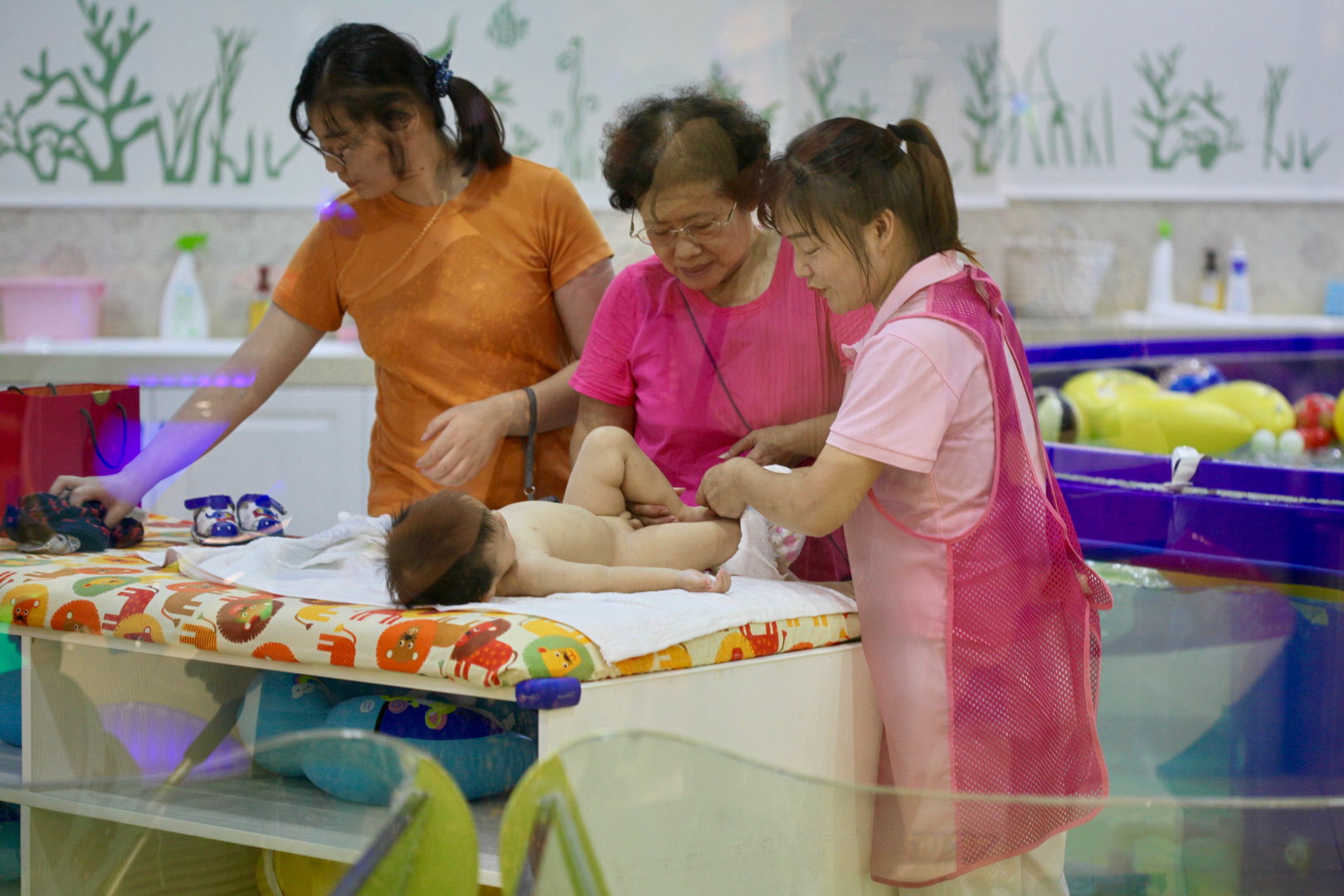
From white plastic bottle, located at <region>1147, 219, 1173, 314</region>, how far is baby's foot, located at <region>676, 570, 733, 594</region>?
2428 mm

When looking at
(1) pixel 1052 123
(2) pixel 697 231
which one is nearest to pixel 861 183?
(2) pixel 697 231

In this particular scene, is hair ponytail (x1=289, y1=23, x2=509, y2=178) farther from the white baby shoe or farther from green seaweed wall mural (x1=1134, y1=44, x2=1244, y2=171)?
green seaweed wall mural (x1=1134, y1=44, x2=1244, y2=171)

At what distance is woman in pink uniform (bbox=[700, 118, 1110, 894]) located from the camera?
1022 mm

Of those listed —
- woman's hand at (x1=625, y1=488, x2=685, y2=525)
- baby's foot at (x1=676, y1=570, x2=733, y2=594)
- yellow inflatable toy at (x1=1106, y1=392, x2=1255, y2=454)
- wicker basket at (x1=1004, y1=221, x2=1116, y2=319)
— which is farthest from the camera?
wicker basket at (x1=1004, y1=221, x2=1116, y2=319)

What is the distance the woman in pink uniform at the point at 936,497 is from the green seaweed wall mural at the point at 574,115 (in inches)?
12.6

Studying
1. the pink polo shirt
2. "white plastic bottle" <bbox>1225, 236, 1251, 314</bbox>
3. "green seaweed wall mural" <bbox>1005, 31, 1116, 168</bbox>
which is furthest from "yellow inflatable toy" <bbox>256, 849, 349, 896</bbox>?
"white plastic bottle" <bbox>1225, 236, 1251, 314</bbox>

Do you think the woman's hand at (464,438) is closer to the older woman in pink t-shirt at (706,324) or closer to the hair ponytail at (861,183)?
the older woman in pink t-shirt at (706,324)

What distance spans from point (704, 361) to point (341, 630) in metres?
0.47

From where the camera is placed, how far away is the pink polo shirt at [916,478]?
1010 millimetres

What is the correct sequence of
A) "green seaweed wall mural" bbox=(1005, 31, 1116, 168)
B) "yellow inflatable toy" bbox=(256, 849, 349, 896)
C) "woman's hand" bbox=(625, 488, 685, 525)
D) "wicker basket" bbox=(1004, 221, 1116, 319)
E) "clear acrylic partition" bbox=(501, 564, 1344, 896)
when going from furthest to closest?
"green seaweed wall mural" bbox=(1005, 31, 1116, 168) < "wicker basket" bbox=(1004, 221, 1116, 319) < "woman's hand" bbox=(625, 488, 685, 525) < "yellow inflatable toy" bbox=(256, 849, 349, 896) < "clear acrylic partition" bbox=(501, 564, 1344, 896)

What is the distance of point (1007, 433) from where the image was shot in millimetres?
1051

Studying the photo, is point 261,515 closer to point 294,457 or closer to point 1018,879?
point 294,457

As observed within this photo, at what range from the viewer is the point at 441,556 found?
106 centimetres

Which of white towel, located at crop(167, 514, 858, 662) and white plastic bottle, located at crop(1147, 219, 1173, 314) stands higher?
white plastic bottle, located at crop(1147, 219, 1173, 314)
